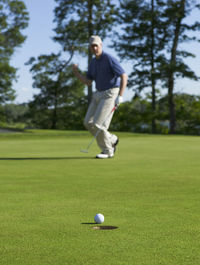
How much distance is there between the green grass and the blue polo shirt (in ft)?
8.81

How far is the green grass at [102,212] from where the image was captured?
7.37 ft

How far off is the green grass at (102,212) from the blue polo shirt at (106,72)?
8.81ft

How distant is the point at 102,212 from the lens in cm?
328

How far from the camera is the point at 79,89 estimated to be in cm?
4531

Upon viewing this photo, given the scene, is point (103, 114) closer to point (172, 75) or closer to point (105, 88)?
point (105, 88)

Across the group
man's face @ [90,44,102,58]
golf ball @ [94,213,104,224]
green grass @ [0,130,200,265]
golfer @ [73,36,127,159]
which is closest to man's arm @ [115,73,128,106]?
golfer @ [73,36,127,159]

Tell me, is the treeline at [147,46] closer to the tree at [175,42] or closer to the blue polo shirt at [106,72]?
the tree at [175,42]

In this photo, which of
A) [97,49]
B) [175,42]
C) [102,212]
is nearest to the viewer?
[102,212]

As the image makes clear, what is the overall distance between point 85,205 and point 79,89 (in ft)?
138

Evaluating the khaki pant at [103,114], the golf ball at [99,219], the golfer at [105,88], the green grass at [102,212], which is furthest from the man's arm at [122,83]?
the golf ball at [99,219]

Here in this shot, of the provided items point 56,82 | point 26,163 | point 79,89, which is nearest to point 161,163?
point 26,163

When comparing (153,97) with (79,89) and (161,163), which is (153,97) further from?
Answer: (161,163)

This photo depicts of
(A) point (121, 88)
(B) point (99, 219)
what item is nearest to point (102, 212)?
(B) point (99, 219)

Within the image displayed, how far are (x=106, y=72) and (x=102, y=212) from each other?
5248mm
